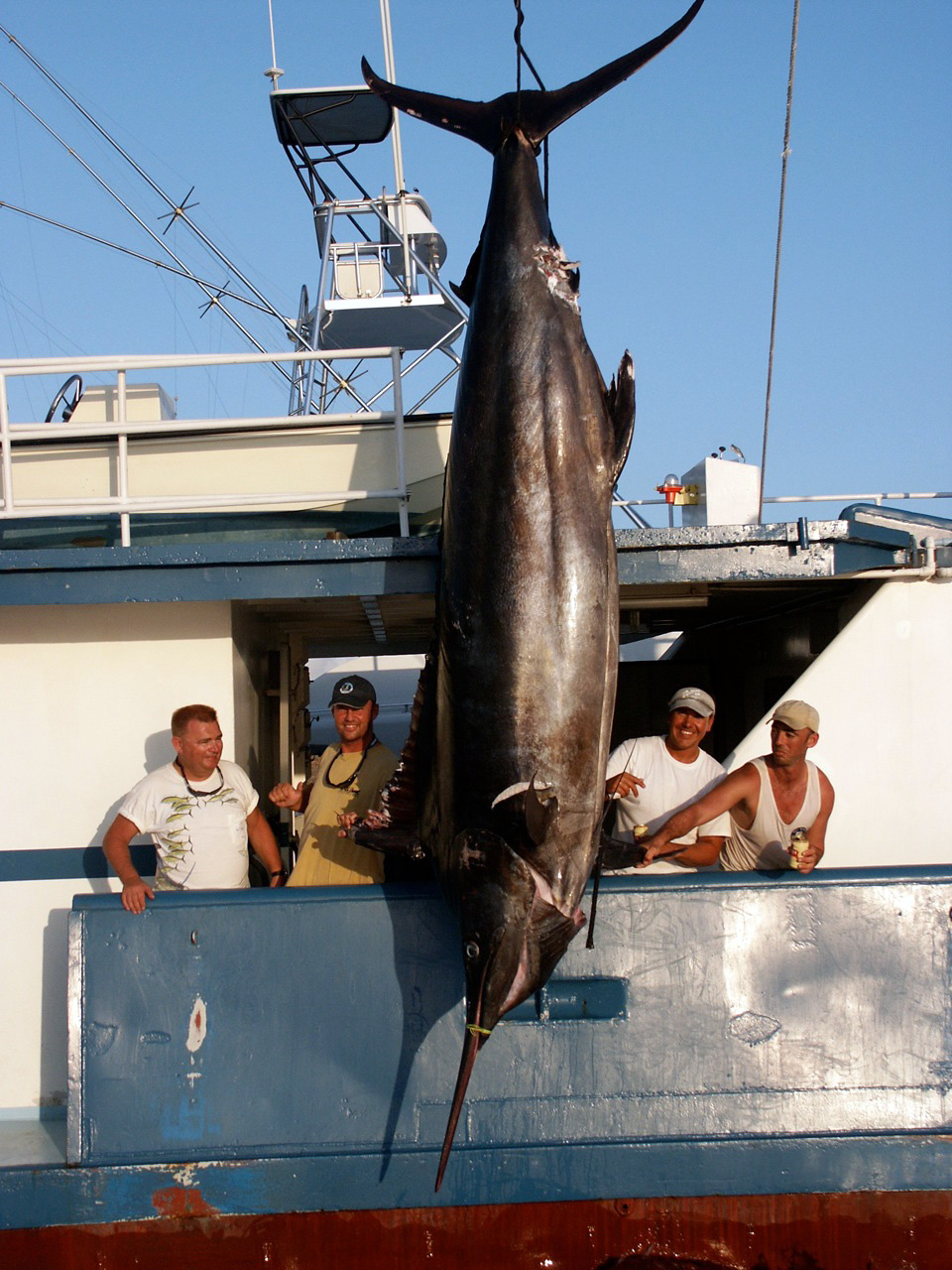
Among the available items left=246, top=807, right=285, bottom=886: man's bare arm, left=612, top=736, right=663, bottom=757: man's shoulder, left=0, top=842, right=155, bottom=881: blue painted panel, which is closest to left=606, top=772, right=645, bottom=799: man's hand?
left=612, top=736, right=663, bottom=757: man's shoulder

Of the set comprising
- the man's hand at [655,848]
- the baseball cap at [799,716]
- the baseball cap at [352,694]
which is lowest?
the man's hand at [655,848]

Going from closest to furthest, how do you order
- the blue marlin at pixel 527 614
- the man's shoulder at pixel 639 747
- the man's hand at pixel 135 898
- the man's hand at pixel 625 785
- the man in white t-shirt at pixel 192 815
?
the blue marlin at pixel 527 614 < the man's hand at pixel 135 898 < the man in white t-shirt at pixel 192 815 < the man's hand at pixel 625 785 < the man's shoulder at pixel 639 747

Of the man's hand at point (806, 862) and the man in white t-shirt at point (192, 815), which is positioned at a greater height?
the man in white t-shirt at point (192, 815)

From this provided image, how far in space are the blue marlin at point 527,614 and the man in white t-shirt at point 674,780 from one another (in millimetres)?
1029

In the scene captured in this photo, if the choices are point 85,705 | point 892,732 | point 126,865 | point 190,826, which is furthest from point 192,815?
point 892,732

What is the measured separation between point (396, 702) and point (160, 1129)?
944 cm

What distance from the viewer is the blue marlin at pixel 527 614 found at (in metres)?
3.21

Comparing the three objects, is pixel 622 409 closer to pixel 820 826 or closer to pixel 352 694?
pixel 352 694

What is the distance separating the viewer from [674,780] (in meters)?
4.35

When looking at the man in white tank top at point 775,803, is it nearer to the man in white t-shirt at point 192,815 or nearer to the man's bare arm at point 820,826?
the man's bare arm at point 820,826

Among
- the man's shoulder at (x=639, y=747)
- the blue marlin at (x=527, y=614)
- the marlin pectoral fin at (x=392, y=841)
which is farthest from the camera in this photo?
the man's shoulder at (x=639, y=747)

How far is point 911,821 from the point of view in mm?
4641

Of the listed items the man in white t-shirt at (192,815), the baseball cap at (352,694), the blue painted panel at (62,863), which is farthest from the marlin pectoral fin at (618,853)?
the blue painted panel at (62,863)

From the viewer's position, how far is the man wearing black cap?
169 inches
